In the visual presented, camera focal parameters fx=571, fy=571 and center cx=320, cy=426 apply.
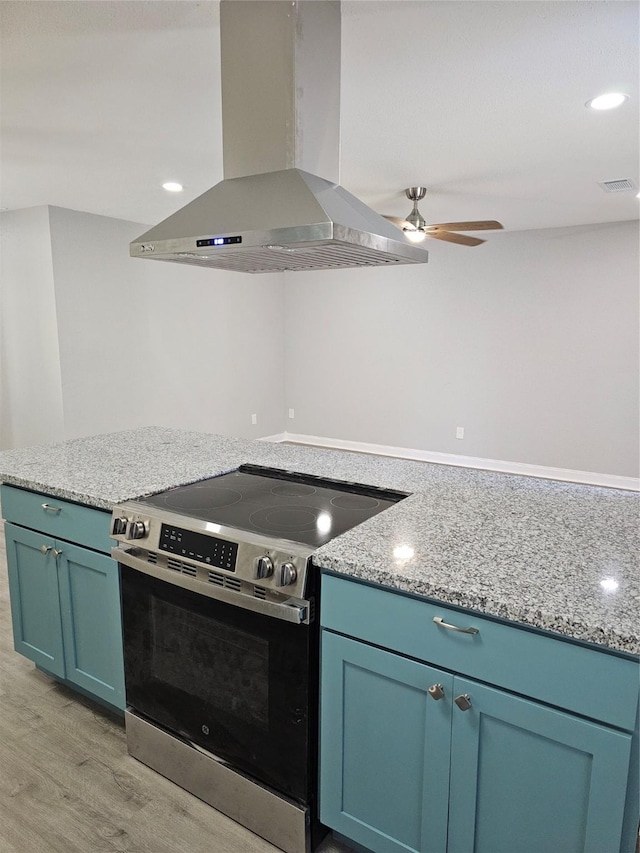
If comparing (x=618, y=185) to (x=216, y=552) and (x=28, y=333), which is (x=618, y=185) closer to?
(x=216, y=552)

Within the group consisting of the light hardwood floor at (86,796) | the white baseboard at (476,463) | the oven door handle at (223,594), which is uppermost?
the oven door handle at (223,594)

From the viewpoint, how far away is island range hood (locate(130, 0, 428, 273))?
1661mm

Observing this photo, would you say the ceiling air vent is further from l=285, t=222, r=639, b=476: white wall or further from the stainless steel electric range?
the stainless steel electric range

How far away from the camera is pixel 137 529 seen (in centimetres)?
181

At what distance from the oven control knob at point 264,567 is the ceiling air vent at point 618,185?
3583 mm

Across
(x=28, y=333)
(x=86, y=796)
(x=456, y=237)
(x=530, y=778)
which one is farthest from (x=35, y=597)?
(x=456, y=237)

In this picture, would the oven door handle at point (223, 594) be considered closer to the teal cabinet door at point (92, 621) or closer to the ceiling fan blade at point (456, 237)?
the teal cabinet door at point (92, 621)

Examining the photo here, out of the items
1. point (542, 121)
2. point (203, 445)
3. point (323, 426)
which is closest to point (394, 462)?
point (203, 445)

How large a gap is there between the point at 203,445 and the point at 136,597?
1.01 m

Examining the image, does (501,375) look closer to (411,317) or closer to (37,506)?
(411,317)

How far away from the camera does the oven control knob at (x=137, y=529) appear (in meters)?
1.80

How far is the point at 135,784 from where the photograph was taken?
1958mm

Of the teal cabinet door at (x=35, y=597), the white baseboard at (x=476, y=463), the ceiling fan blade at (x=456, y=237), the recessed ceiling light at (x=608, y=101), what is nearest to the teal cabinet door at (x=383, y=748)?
the teal cabinet door at (x=35, y=597)

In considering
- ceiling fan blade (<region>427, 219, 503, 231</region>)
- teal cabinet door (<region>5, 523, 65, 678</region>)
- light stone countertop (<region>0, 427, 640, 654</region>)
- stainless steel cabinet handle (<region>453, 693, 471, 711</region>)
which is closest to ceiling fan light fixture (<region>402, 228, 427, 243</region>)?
ceiling fan blade (<region>427, 219, 503, 231</region>)
